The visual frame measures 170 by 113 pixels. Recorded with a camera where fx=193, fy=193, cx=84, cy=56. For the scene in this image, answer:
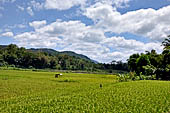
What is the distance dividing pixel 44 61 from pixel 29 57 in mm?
6610

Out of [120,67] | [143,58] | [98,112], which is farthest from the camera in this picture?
[120,67]

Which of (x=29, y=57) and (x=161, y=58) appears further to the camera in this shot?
(x=29, y=57)

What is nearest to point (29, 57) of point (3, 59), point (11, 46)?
point (3, 59)

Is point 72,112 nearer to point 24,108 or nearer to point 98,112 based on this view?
point 98,112

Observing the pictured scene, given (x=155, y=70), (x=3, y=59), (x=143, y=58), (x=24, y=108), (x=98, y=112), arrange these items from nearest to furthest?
1. (x=98, y=112)
2. (x=24, y=108)
3. (x=155, y=70)
4. (x=143, y=58)
5. (x=3, y=59)

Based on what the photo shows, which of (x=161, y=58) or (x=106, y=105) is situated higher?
(x=161, y=58)

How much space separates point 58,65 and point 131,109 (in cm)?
8607

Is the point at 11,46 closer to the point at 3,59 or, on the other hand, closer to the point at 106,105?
the point at 3,59

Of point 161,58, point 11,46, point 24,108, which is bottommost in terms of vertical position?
point 24,108

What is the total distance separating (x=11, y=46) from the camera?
96438mm

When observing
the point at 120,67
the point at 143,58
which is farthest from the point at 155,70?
the point at 120,67

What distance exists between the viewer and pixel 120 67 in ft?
300

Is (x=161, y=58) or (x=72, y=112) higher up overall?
(x=161, y=58)

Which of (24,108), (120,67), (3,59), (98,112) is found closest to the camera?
(98,112)
